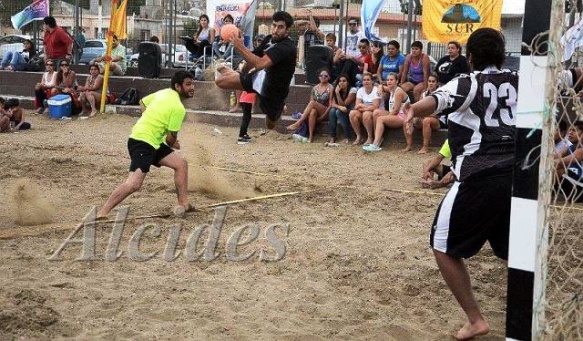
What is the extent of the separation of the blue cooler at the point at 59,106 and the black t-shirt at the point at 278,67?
878 centimetres

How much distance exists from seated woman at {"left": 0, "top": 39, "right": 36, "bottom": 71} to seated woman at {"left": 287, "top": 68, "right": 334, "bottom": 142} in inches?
353

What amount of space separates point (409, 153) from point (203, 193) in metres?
4.32

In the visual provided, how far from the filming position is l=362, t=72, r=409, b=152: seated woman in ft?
41.0

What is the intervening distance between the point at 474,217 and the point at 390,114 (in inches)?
331

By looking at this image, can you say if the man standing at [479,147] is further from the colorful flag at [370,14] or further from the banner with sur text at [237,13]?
the banner with sur text at [237,13]

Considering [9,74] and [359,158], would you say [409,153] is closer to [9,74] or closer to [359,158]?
[359,158]

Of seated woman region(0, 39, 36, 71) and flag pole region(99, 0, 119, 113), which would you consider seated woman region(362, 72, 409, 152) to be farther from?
seated woman region(0, 39, 36, 71)

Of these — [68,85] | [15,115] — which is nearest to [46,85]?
[68,85]

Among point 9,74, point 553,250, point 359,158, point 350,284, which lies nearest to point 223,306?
point 350,284

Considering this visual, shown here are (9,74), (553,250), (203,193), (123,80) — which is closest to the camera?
(553,250)

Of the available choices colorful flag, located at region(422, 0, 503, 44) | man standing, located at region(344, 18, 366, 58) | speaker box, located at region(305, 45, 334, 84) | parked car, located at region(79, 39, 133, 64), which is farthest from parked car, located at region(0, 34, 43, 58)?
colorful flag, located at region(422, 0, 503, 44)

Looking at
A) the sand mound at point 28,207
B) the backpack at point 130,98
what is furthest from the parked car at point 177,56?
the sand mound at point 28,207

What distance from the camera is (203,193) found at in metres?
9.18

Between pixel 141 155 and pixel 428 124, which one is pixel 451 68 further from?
pixel 141 155
